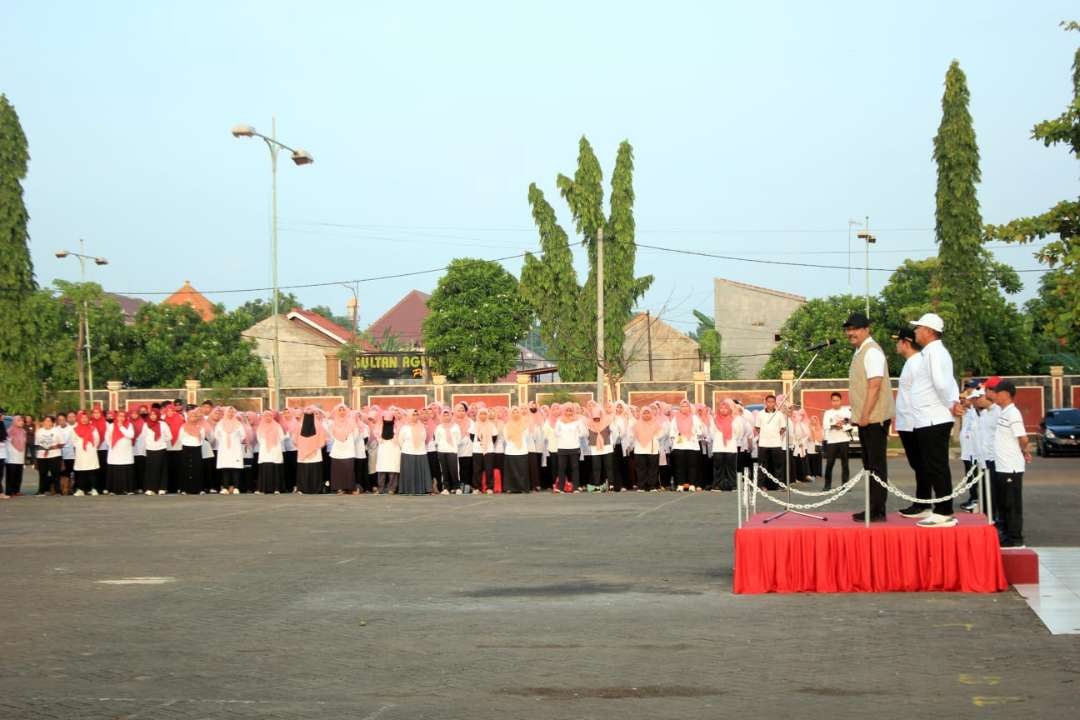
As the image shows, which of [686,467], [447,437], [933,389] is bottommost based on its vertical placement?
[686,467]

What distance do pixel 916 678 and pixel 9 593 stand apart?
27.1 ft

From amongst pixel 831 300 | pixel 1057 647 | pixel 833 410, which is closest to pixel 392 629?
pixel 1057 647

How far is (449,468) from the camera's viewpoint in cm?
2752

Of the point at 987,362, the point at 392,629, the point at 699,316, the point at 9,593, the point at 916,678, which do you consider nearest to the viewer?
the point at 916,678

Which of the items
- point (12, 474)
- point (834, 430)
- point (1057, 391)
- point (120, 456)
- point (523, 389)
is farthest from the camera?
point (523, 389)

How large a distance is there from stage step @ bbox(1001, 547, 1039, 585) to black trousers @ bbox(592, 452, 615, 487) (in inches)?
623

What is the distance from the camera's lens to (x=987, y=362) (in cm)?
5678

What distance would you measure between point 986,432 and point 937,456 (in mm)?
3822

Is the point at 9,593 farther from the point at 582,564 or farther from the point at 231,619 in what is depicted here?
the point at 582,564

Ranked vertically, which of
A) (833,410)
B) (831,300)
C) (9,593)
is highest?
(831,300)

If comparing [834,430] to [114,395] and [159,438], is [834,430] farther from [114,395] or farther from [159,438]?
[114,395]

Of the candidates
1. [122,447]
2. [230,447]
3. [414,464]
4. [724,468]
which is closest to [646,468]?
[724,468]

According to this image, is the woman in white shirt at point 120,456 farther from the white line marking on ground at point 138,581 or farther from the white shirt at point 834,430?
the white line marking on ground at point 138,581

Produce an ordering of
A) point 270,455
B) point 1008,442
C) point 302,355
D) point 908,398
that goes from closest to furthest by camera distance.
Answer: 1. point 908,398
2. point 1008,442
3. point 270,455
4. point 302,355
